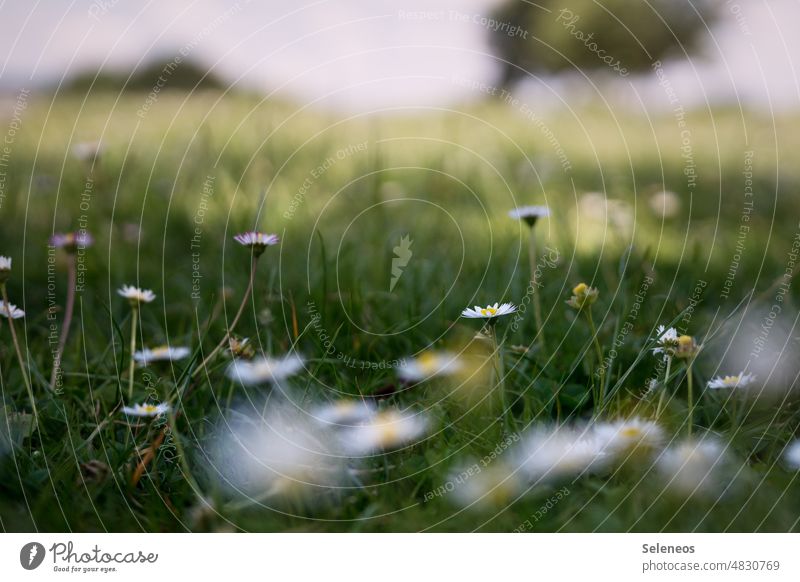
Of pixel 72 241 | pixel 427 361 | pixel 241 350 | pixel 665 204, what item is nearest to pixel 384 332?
pixel 427 361

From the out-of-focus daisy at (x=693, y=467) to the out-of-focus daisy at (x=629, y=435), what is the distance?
18 millimetres

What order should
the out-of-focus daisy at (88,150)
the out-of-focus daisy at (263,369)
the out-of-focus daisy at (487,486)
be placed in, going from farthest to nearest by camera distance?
the out-of-focus daisy at (88,150) → the out-of-focus daisy at (263,369) → the out-of-focus daisy at (487,486)

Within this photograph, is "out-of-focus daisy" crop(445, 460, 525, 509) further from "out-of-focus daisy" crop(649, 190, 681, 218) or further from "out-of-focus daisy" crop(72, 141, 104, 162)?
"out-of-focus daisy" crop(72, 141, 104, 162)

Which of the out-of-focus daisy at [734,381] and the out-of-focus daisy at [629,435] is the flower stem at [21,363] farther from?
the out-of-focus daisy at [734,381]

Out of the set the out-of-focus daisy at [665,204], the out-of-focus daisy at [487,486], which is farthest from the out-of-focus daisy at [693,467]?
the out-of-focus daisy at [665,204]

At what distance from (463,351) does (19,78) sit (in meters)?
0.78

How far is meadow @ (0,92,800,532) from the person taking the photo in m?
0.71

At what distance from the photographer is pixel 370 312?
957 millimetres

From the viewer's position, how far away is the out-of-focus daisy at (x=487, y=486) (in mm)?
702

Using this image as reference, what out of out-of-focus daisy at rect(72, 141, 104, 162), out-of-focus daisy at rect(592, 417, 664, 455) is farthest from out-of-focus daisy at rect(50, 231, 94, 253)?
out-of-focus daisy at rect(592, 417, 664, 455)

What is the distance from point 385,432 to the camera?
0.75 m

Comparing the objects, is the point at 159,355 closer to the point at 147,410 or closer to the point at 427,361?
the point at 147,410
